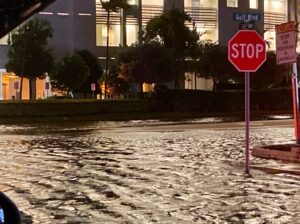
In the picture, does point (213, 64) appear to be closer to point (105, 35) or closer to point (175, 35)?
point (175, 35)

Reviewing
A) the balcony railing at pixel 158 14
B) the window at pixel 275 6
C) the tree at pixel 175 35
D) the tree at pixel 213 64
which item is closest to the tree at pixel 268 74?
the tree at pixel 213 64

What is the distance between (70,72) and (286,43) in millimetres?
36019

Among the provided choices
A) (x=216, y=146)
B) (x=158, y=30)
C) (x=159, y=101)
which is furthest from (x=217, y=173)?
(x=158, y=30)

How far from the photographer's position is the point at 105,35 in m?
64.0

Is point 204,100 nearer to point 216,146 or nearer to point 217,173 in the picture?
point 216,146

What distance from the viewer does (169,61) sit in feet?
157

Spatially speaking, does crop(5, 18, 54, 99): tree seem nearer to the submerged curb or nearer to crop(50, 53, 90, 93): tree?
crop(50, 53, 90, 93): tree

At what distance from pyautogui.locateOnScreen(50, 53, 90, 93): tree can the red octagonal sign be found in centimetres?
3710

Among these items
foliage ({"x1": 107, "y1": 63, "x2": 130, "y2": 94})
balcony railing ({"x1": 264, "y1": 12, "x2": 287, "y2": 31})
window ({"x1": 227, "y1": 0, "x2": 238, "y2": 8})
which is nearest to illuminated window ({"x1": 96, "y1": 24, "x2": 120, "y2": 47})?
foliage ({"x1": 107, "y1": 63, "x2": 130, "y2": 94})

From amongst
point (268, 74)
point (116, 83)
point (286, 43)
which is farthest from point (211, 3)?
point (286, 43)

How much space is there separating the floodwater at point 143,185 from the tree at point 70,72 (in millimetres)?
29330

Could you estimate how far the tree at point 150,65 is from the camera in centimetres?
4775

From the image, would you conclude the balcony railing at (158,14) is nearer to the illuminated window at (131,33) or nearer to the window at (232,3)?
the illuminated window at (131,33)

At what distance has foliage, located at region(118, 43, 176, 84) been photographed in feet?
157
